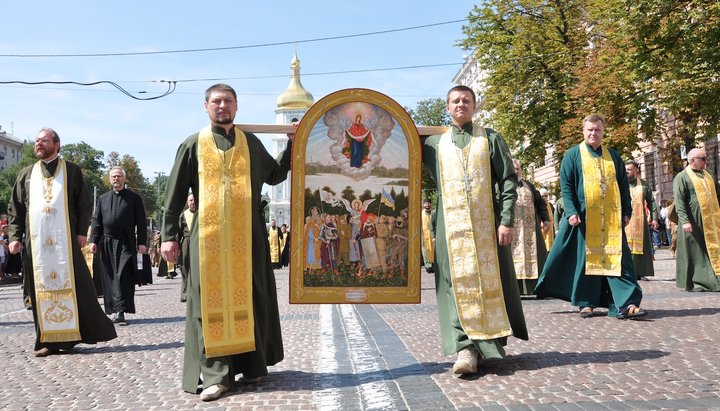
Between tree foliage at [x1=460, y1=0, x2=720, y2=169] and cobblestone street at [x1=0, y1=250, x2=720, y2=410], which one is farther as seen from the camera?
tree foliage at [x1=460, y1=0, x2=720, y2=169]

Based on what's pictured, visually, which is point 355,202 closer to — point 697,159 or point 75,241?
point 75,241

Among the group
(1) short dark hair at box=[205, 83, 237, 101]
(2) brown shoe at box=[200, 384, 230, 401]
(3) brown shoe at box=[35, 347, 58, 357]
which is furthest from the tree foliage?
(2) brown shoe at box=[200, 384, 230, 401]

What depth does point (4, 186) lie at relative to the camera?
9606 cm

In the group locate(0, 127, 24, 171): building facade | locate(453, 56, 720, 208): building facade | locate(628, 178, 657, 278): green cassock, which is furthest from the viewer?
locate(0, 127, 24, 171): building facade

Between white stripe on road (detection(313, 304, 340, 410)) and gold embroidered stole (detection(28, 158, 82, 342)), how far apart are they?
242 cm

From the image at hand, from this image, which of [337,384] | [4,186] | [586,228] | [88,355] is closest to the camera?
[337,384]

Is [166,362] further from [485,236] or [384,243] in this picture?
[485,236]

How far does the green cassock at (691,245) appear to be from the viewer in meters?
12.2

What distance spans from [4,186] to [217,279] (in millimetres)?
99270

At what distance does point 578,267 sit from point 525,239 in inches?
136

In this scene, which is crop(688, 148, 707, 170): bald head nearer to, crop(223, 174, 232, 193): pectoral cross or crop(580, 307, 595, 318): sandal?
crop(580, 307, 595, 318): sandal

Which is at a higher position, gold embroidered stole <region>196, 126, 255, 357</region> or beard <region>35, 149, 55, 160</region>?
beard <region>35, 149, 55, 160</region>

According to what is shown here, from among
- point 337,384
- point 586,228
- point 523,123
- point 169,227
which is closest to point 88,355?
point 169,227

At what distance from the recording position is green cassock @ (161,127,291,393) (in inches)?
215
